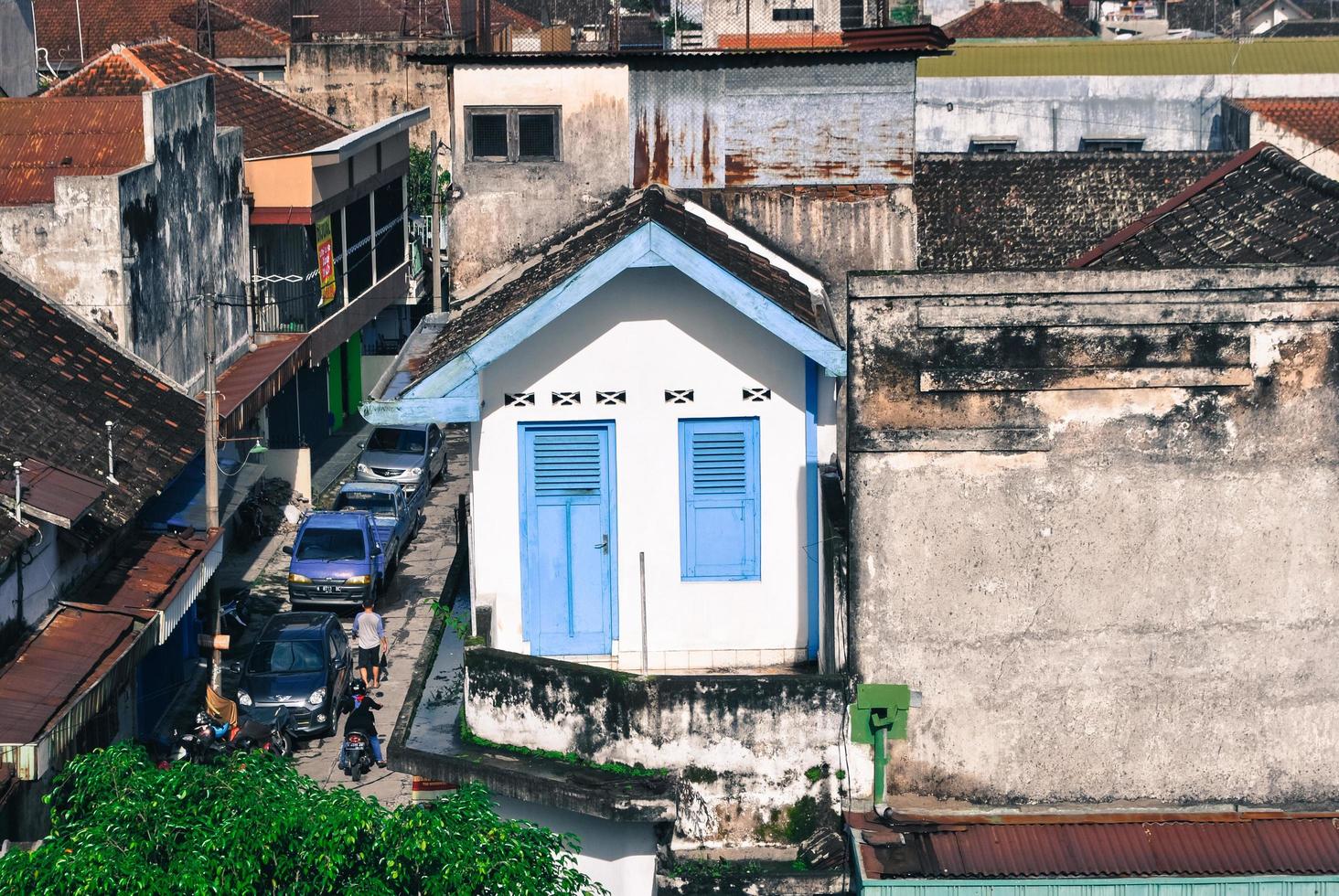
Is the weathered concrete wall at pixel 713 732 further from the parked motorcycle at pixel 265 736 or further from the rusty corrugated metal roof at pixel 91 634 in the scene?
the parked motorcycle at pixel 265 736

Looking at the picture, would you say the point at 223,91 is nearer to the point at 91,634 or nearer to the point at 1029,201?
the point at 1029,201

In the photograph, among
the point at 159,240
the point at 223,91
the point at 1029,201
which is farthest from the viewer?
the point at 223,91

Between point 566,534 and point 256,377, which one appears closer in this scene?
point 566,534

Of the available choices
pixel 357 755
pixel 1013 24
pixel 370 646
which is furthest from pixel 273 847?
pixel 1013 24

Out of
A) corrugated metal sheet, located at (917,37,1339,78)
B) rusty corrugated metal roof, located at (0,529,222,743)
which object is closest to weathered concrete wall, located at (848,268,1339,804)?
rusty corrugated metal roof, located at (0,529,222,743)

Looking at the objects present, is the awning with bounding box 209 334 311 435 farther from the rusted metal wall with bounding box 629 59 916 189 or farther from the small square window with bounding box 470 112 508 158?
the rusted metal wall with bounding box 629 59 916 189

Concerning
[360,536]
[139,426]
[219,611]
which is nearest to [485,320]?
[139,426]
